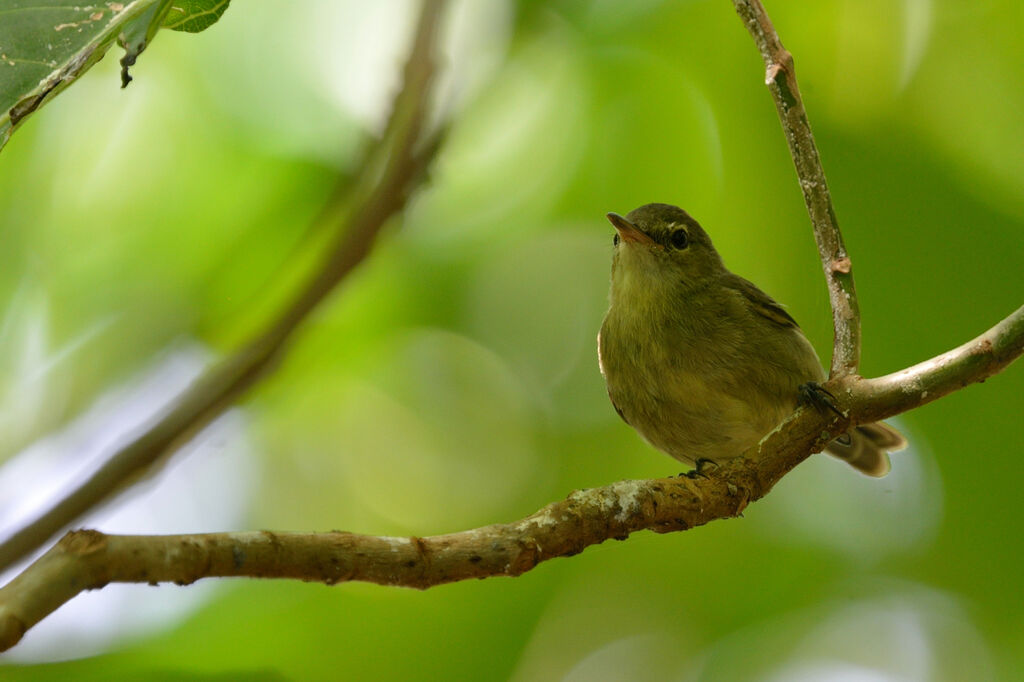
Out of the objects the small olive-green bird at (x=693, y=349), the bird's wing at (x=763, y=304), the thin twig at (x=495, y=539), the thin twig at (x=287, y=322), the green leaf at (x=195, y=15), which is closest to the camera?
the thin twig at (x=495, y=539)

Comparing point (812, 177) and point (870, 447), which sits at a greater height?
point (870, 447)

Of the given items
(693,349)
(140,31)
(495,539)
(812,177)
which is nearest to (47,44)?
(140,31)

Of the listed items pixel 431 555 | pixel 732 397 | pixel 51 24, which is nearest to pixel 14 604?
pixel 431 555

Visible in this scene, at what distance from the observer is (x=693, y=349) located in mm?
3908

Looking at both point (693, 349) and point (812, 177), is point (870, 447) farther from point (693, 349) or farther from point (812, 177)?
point (812, 177)

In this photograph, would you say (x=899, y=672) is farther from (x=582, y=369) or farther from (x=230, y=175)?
(x=230, y=175)

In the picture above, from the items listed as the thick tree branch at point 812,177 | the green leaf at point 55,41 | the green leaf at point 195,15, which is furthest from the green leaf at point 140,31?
the thick tree branch at point 812,177

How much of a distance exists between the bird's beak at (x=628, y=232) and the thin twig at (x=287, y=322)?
3.96ft

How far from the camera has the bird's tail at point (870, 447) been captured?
4383 mm

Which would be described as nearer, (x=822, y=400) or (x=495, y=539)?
(x=495, y=539)

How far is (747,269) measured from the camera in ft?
15.3

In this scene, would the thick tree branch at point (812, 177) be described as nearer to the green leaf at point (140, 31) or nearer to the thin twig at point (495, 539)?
the thin twig at point (495, 539)

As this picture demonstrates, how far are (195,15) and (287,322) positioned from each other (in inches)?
36.1

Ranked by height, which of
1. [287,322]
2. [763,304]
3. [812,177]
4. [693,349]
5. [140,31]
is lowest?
[140,31]
